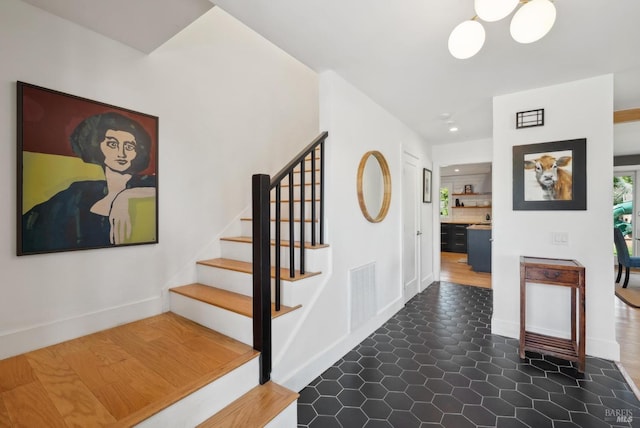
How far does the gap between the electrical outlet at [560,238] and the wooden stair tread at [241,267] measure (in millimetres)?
2331

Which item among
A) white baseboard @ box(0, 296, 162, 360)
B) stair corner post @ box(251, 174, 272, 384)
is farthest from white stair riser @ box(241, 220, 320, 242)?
white baseboard @ box(0, 296, 162, 360)

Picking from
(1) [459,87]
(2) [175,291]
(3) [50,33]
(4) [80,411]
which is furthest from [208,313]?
(1) [459,87]

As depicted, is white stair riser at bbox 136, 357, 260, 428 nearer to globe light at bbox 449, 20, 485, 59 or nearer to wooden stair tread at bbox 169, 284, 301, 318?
wooden stair tread at bbox 169, 284, 301, 318

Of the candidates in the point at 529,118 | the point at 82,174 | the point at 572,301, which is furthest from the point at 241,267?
the point at 529,118

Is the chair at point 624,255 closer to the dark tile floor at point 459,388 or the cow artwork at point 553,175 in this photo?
the cow artwork at point 553,175

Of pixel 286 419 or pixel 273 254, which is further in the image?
pixel 273 254

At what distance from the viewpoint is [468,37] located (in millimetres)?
1388

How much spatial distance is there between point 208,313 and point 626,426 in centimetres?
274

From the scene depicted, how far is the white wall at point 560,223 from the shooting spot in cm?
254

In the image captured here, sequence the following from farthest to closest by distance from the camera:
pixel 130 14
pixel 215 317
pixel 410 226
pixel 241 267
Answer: pixel 410 226 → pixel 241 267 → pixel 215 317 → pixel 130 14

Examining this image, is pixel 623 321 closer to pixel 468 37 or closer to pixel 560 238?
pixel 560 238

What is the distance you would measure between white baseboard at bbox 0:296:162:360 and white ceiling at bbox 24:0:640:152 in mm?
2036

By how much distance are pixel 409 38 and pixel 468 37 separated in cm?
69

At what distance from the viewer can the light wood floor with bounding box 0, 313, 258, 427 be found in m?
1.27
